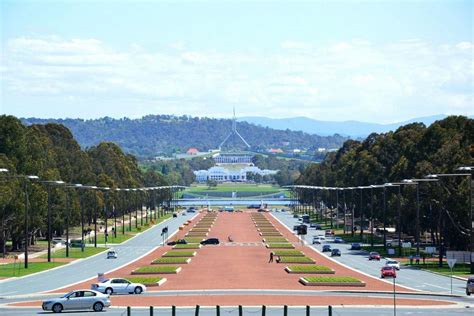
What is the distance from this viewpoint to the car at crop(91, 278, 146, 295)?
265 ft

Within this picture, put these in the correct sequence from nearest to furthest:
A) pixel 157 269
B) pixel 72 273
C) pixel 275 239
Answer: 1. pixel 157 269
2. pixel 72 273
3. pixel 275 239

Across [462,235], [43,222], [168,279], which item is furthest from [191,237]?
[168,279]

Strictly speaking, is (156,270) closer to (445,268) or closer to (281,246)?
(445,268)

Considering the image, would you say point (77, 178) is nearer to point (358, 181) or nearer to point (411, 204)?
point (358, 181)

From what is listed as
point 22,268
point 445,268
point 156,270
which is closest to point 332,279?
point 156,270

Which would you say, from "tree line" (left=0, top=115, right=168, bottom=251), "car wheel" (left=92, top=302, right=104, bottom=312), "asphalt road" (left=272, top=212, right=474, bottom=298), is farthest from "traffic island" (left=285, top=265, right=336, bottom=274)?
"car wheel" (left=92, top=302, right=104, bottom=312)

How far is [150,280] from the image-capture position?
8988 cm

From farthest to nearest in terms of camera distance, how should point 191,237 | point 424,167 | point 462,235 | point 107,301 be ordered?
point 191,237 → point 424,167 → point 462,235 → point 107,301

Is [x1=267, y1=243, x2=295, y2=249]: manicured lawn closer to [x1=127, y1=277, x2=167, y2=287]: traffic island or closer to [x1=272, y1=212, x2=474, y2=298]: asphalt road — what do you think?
[x1=272, y1=212, x2=474, y2=298]: asphalt road

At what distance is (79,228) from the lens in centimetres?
19888

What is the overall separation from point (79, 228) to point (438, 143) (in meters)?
73.0

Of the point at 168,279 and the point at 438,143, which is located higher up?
the point at 438,143

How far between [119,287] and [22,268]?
31.2 m

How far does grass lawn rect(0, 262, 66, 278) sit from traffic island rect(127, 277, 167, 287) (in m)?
14.0
